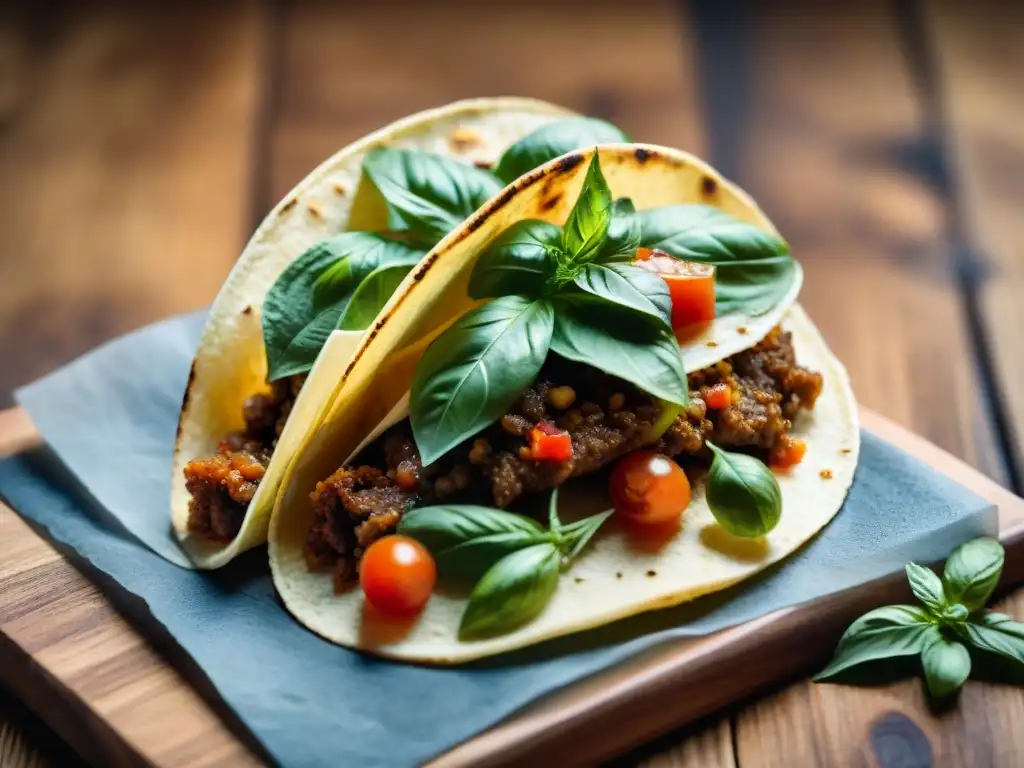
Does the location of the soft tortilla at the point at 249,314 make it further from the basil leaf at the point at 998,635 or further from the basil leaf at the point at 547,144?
the basil leaf at the point at 998,635

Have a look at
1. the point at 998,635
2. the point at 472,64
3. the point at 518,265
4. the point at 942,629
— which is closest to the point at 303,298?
the point at 518,265

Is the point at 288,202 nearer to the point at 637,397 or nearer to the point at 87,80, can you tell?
the point at 637,397

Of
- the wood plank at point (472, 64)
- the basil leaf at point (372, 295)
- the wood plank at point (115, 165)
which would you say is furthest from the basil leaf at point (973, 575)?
the wood plank at point (115, 165)

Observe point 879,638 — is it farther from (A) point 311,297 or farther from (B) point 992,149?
(B) point 992,149

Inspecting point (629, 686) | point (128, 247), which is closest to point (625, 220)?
point (629, 686)

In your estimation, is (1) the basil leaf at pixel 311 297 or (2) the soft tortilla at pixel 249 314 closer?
(1) the basil leaf at pixel 311 297

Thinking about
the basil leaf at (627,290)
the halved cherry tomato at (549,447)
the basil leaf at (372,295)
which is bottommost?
the halved cherry tomato at (549,447)
